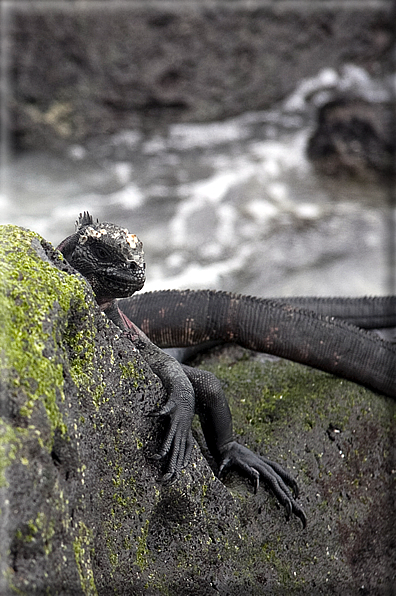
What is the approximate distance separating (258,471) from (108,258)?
0.97m

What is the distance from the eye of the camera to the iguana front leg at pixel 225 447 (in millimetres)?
2254

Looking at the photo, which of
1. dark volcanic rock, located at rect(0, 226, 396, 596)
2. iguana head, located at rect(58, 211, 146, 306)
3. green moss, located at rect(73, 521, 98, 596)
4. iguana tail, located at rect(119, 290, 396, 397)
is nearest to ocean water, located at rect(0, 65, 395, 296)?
iguana tail, located at rect(119, 290, 396, 397)

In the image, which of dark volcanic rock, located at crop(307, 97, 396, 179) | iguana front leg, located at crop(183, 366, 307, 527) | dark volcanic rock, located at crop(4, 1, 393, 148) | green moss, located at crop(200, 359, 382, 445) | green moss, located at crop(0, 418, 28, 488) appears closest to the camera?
green moss, located at crop(0, 418, 28, 488)

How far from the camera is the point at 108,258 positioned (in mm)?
1906

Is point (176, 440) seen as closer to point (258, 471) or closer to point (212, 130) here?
point (258, 471)

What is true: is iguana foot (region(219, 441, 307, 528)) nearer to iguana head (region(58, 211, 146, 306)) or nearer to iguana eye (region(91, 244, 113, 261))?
iguana head (region(58, 211, 146, 306))

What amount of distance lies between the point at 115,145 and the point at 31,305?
29.3ft

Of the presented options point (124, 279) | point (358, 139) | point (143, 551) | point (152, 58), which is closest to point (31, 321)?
point (124, 279)

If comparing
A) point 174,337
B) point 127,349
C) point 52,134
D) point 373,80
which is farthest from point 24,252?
point 373,80

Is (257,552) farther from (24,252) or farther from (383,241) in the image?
(383,241)

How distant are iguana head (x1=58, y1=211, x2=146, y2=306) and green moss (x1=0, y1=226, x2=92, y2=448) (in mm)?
216

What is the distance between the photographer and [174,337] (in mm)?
2756

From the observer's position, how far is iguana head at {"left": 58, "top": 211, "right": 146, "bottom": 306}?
1.89 m

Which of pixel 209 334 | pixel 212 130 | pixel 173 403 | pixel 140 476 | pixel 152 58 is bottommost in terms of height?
pixel 140 476
